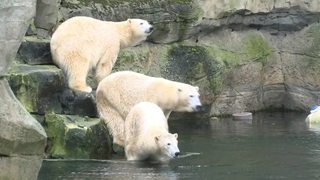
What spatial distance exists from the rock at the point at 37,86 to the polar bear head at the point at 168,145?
1709 millimetres

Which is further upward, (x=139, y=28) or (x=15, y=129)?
(x=139, y=28)

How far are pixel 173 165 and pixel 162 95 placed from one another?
5.31ft

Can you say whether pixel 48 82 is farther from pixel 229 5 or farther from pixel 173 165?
pixel 229 5

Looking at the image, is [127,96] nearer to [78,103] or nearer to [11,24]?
[78,103]

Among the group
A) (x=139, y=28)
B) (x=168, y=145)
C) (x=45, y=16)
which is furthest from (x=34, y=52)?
(x=168, y=145)

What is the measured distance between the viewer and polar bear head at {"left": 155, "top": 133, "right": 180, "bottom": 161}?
9.15 m

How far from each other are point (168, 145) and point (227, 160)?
0.84 m

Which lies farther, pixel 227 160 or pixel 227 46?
pixel 227 46

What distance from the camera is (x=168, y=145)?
917 centimetres

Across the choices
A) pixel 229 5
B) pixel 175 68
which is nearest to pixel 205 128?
pixel 175 68

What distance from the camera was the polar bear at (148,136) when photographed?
9.25 m

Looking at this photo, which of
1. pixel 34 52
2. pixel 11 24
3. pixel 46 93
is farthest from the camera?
pixel 34 52

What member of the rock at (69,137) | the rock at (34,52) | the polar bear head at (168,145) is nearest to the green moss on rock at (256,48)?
the rock at (34,52)

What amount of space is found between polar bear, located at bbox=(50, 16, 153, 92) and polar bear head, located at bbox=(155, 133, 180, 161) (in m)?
1.92
